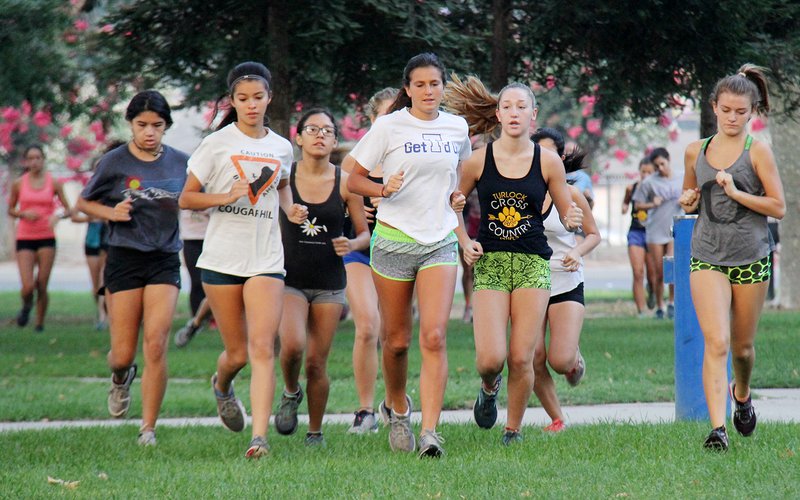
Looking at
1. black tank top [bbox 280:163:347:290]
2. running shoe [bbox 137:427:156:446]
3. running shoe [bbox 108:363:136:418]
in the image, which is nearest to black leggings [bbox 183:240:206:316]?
running shoe [bbox 108:363:136:418]

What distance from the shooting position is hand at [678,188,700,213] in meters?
6.84

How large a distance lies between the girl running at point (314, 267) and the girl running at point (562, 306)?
1.19 metres

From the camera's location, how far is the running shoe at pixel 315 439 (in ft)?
24.7

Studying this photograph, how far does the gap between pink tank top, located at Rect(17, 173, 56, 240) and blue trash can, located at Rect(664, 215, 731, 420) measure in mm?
9264

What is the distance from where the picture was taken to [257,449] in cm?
682

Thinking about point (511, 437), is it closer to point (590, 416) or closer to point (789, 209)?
point (590, 416)

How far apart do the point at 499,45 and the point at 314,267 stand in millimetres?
6555

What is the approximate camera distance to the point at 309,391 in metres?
7.61

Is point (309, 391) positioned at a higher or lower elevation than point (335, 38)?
lower

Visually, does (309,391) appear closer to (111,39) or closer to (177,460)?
(177,460)

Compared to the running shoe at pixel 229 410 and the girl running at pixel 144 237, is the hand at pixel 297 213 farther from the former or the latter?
the running shoe at pixel 229 410

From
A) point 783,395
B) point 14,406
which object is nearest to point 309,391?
point 14,406

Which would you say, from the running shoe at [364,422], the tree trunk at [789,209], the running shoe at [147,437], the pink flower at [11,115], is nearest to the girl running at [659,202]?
the tree trunk at [789,209]

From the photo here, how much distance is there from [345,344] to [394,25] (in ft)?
11.9
